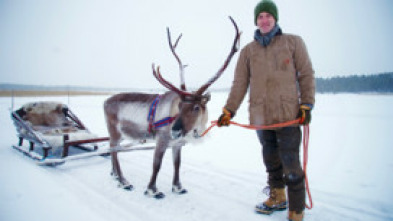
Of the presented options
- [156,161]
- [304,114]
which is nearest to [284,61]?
[304,114]

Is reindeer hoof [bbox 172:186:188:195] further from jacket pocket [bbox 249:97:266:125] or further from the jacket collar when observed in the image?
the jacket collar

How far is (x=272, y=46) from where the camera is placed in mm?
2744

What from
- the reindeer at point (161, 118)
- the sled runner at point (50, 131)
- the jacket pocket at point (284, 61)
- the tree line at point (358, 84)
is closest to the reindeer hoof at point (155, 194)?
the reindeer at point (161, 118)

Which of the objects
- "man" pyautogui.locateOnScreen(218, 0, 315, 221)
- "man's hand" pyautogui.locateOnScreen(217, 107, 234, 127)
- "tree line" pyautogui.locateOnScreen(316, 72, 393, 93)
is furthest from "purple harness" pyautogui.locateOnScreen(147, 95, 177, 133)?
"tree line" pyautogui.locateOnScreen(316, 72, 393, 93)

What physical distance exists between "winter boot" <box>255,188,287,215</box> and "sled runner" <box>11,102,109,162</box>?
3.85 metres

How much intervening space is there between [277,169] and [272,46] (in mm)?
1620

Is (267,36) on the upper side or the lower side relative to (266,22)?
lower

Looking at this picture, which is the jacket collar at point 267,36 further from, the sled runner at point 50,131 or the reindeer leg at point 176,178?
the sled runner at point 50,131

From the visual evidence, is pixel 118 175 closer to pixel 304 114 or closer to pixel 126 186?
pixel 126 186

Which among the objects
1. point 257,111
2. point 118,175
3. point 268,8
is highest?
point 268,8

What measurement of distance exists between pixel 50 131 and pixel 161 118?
388 centimetres

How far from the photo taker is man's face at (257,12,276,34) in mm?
2734

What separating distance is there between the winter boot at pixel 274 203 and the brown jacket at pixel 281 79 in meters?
1.06

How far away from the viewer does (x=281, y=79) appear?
2652 millimetres
